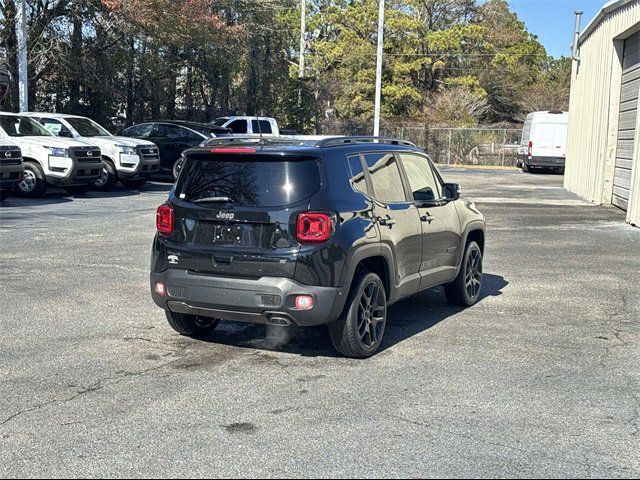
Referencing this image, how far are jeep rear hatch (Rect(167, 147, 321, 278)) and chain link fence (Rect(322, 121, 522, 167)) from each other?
122 feet

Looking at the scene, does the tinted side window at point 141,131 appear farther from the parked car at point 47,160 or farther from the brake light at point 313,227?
the brake light at point 313,227

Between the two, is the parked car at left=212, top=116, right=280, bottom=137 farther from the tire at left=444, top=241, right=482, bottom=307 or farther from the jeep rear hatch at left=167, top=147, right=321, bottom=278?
the jeep rear hatch at left=167, top=147, right=321, bottom=278

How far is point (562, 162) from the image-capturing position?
33.8 metres

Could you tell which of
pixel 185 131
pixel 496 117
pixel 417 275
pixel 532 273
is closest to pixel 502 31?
pixel 496 117

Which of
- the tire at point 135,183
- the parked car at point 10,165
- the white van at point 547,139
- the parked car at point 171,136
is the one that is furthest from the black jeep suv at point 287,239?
the white van at point 547,139

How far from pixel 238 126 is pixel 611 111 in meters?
12.5

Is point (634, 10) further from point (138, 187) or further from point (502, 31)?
point (502, 31)

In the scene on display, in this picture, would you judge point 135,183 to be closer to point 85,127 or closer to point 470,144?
point 85,127

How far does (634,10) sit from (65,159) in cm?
1337

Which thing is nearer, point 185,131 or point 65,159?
point 65,159

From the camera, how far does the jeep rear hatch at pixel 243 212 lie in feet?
19.1

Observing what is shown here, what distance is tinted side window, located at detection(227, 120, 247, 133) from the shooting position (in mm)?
26942

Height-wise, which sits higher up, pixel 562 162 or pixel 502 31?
pixel 502 31

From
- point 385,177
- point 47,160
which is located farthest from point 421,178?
point 47,160
